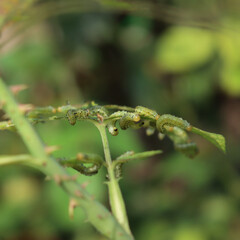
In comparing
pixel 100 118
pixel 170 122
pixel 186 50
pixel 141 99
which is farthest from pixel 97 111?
pixel 141 99

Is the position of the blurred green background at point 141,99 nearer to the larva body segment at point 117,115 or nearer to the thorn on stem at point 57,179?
the larva body segment at point 117,115

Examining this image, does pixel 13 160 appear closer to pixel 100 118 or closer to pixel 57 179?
pixel 57 179

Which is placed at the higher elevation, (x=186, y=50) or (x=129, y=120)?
(x=186, y=50)

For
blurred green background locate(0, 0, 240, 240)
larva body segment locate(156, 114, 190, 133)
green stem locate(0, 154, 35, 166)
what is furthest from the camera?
blurred green background locate(0, 0, 240, 240)

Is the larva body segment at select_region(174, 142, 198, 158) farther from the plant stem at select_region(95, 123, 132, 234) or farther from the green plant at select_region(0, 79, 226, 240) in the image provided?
the plant stem at select_region(95, 123, 132, 234)

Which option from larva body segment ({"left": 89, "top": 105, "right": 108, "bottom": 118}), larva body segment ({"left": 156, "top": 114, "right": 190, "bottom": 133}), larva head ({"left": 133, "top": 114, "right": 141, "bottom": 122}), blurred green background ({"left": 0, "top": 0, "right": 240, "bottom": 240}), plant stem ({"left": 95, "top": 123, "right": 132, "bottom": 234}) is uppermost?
blurred green background ({"left": 0, "top": 0, "right": 240, "bottom": 240})

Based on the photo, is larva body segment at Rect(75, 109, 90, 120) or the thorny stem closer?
the thorny stem

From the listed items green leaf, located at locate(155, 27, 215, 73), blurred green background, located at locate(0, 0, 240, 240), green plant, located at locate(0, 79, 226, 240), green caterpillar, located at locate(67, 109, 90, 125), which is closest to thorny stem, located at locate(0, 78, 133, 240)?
green plant, located at locate(0, 79, 226, 240)
